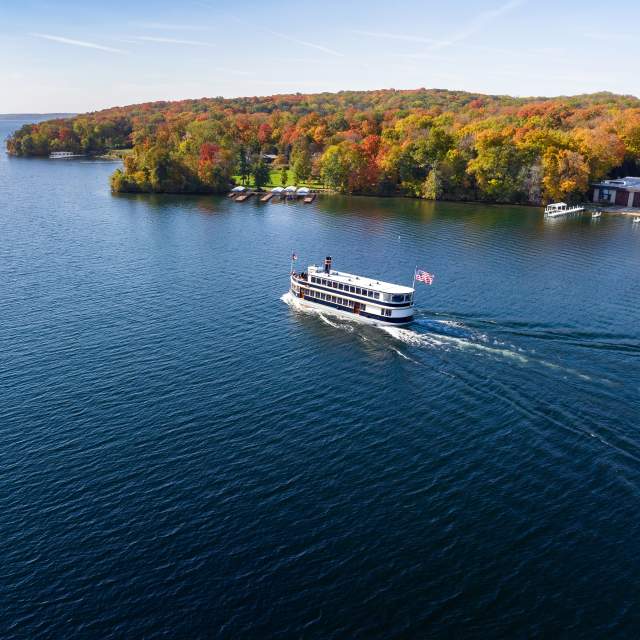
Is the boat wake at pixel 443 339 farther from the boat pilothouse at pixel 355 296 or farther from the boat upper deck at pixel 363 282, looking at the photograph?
the boat upper deck at pixel 363 282

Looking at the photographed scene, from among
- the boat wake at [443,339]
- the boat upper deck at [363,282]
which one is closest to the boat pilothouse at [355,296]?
the boat upper deck at [363,282]

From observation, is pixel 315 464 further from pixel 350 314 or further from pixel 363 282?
pixel 363 282

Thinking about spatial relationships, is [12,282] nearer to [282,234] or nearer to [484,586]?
[282,234]

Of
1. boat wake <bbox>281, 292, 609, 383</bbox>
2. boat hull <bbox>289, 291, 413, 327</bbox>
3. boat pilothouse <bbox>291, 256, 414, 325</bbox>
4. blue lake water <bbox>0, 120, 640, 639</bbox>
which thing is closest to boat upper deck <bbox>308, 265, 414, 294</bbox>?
boat pilothouse <bbox>291, 256, 414, 325</bbox>

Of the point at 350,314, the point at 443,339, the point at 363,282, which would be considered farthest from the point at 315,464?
the point at 363,282

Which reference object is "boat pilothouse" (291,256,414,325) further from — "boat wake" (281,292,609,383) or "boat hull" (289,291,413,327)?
"boat wake" (281,292,609,383)
